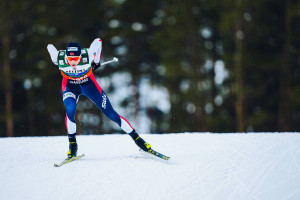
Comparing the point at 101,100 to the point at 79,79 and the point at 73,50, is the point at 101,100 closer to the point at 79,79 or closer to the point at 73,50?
the point at 79,79

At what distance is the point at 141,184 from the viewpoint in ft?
17.6

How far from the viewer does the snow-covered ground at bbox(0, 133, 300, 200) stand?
5098mm

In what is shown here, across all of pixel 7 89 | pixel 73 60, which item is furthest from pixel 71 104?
pixel 7 89

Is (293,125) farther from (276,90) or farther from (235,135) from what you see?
(235,135)

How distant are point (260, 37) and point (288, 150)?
11.4 meters

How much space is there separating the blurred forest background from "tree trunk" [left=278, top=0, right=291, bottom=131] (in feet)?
0.14

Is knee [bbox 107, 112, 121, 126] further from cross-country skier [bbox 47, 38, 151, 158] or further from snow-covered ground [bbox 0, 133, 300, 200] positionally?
snow-covered ground [bbox 0, 133, 300, 200]

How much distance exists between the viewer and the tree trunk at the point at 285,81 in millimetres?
16312

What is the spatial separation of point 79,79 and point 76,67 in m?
0.21

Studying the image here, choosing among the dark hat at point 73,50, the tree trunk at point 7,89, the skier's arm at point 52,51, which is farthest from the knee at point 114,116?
the tree trunk at point 7,89

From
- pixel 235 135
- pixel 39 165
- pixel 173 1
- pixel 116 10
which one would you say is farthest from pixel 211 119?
pixel 39 165

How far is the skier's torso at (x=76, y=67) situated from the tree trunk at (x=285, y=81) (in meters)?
Answer: 11.9

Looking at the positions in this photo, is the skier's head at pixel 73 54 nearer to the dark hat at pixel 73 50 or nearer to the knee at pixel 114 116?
the dark hat at pixel 73 50

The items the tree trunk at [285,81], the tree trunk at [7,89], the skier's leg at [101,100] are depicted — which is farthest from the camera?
the tree trunk at [7,89]
